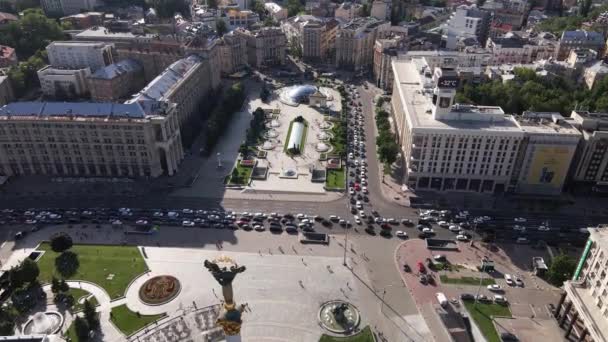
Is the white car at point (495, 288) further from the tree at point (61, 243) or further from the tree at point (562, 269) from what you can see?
the tree at point (61, 243)

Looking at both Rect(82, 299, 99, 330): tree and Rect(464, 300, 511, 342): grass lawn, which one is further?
Rect(464, 300, 511, 342): grass lawn

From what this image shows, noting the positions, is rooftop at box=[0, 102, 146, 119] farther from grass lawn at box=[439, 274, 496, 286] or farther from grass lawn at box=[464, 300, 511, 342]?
grass lawn at box=[464, 300, 511, 342]

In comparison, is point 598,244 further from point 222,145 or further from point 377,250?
point 222,145

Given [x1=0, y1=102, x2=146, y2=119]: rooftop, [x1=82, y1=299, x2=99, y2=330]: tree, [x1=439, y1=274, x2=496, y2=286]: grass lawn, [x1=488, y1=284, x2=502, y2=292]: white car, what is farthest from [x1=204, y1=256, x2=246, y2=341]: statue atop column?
[x1=0, y1=102, x2=146, y2=119]: rooftop

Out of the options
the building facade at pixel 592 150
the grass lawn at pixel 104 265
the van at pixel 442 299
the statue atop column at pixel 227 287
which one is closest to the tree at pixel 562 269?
the van at pixel 442 299

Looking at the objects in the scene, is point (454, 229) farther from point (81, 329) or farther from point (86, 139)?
point (86, 139)

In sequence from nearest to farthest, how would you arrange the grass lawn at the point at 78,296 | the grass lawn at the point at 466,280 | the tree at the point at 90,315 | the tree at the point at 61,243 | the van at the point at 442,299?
the tree at the point at 90,315 → the grass lawn at the point at 78,296 → the van at the point at 442,299 → the grass lawn at the point at 466,280 → the tree at the point at 61,243
